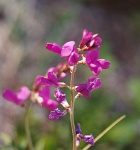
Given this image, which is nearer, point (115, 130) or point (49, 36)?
point (115, 130)

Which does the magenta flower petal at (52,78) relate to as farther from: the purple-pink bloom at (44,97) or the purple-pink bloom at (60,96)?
the purple-pink bloom at (44,97)

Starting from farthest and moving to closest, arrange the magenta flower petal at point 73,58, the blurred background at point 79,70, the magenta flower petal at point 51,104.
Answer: the blurred background at point 79,70 < the magenta flower petal at point 51,104 < the magenta flower petal at point 73,58

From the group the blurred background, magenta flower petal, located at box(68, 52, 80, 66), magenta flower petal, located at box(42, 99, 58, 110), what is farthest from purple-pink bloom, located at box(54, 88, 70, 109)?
the blurred background

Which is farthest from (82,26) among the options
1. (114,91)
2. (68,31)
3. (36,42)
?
(114,91)

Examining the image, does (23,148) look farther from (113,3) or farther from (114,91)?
(113,3)

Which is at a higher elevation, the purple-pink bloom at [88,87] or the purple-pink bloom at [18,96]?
the purple-pink bloom at [88,87]

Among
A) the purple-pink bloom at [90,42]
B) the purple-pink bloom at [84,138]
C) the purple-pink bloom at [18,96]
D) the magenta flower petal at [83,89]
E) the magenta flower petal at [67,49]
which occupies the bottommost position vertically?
the purple-pink bloom at [84,138]

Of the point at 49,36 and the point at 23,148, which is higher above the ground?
the point at 49,36

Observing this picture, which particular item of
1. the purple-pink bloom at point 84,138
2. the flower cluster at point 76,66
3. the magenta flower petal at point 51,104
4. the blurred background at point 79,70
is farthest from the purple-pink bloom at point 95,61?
the blurred background at point 79,70
